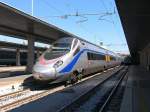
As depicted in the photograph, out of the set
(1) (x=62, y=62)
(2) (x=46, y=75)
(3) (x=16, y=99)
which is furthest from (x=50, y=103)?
(1) (x=62, y=62)

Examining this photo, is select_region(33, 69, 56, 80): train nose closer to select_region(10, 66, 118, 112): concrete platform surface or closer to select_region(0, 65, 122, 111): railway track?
select_region(0, 65, 122, 111): railway track

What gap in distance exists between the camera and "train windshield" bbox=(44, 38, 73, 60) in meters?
20.8

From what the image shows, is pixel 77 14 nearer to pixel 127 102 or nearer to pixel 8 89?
pixel 8 89

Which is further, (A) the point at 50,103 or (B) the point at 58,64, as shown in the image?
(B) the point at 58,64

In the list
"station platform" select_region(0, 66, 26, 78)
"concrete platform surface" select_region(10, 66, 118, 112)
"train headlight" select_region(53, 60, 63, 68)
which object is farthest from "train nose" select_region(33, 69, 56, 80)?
"station platform" select_region(0, 66, 26, 78)

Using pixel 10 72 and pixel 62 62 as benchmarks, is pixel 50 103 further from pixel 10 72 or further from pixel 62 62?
pixel 10 72

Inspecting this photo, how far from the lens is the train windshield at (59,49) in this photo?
20789 millimetres

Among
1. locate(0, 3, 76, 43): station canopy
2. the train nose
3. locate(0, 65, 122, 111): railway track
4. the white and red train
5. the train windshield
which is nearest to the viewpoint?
locate(0, 65, 122, 111): railway track

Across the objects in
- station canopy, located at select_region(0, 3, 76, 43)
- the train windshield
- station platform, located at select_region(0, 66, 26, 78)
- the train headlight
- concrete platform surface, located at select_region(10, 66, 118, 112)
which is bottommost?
concrete platform surface, located at select_region(10, 66, 118, 112)

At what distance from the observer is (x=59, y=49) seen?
21797mm

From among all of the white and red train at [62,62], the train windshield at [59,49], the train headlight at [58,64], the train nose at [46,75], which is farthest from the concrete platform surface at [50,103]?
the train windshield at [59,49]

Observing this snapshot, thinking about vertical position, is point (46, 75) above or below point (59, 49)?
below

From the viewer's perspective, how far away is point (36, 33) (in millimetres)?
35656

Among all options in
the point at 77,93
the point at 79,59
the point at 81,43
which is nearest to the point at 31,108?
the point at 77,93
